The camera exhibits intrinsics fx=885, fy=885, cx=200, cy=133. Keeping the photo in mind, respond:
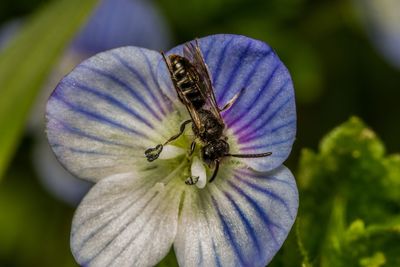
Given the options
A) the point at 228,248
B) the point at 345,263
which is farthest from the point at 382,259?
the point at 228,248

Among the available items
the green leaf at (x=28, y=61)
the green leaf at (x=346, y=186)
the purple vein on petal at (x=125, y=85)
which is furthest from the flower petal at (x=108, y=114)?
the green leaf at (x=28, y=61)

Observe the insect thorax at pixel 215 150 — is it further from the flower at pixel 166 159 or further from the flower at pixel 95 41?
the flower at pixel 95 41

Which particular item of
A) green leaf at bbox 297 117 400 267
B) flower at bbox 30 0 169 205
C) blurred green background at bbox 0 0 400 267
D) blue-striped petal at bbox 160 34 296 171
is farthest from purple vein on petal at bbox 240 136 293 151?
flower at bbox 30 0 169 205

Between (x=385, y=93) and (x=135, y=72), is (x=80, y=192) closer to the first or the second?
(x=385, y=93)

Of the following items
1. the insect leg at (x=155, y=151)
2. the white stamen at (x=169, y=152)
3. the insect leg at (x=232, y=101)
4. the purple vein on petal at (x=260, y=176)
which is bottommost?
the purple vein on petal at (x=260, y=176)


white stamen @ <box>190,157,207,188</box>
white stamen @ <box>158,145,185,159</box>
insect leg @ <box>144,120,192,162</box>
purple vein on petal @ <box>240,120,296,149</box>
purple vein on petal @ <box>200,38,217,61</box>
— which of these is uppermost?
purple vein on petal @ <box>200,38,217,61</box>

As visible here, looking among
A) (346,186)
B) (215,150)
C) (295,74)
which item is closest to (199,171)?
(215,150)

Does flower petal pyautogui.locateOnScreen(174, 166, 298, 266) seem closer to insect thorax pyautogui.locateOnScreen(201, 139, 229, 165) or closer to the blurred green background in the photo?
insect thorax pyautogui.locateOnScreen(201, 139, 229, 165)

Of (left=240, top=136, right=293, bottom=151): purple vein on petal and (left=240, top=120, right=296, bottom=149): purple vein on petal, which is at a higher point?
(left=240, top=120, right=296, bottom=149): purple vein on petal
